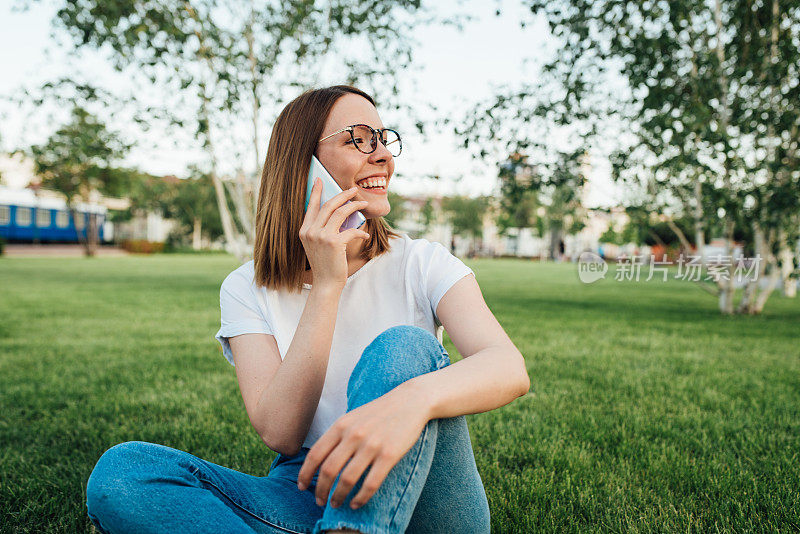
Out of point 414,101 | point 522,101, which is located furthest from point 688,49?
point 414,101

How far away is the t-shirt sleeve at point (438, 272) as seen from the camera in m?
1.72

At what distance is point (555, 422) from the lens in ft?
11.9

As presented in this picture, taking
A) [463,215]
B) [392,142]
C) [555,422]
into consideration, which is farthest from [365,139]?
[463,215]

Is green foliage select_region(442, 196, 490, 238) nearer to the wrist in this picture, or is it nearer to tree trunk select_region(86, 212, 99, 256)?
tree trunk select_region(86, 212, 99, 256)

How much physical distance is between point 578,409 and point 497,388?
2.86 meters

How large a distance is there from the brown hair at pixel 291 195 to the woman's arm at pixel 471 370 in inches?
15.4

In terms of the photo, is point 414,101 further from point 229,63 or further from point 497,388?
point 497,388

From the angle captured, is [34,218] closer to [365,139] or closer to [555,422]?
[555,422]

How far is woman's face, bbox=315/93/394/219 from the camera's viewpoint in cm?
187

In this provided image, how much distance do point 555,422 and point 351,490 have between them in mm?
2818

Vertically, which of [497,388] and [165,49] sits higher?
[165,49]

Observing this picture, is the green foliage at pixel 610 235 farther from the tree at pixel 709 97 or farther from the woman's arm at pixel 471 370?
the woman's arm at pixel 471 370

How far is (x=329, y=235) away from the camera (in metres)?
1.56

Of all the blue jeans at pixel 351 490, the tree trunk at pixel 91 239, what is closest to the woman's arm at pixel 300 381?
the blue jeans at pixel 351 490
